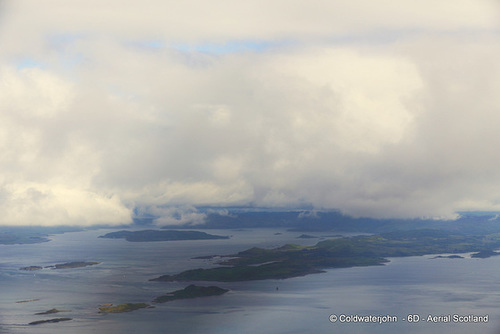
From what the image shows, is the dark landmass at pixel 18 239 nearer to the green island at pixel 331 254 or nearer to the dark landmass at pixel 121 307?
the green island at pixel 331 254

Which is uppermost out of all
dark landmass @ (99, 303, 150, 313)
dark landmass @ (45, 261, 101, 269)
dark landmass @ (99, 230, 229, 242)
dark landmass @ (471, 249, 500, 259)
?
dark landmass @ (99, 230, 229, 242)

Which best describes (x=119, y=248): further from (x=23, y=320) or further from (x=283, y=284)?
(x=23, y=320)

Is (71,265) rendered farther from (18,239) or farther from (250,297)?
(18,239)

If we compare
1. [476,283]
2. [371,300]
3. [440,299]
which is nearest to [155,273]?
[371,300]

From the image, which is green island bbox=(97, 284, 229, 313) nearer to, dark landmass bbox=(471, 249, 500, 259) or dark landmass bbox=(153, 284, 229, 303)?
dark landmass bbox=(153, 284, 229, 303)

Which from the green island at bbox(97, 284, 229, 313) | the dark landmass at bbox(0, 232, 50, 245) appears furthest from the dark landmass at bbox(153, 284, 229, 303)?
the dark landmass at bbox(0, 232, 50, 245)
